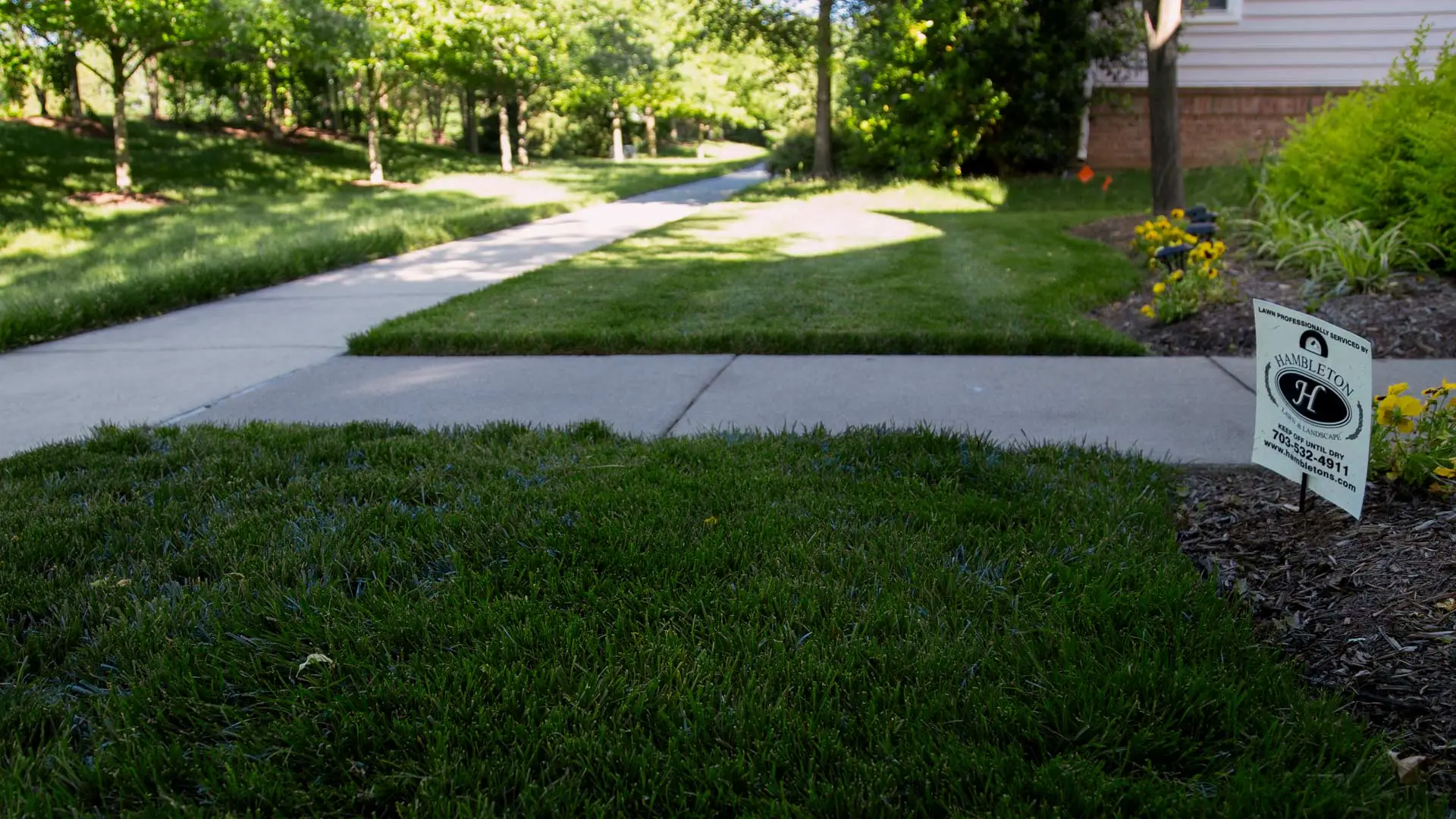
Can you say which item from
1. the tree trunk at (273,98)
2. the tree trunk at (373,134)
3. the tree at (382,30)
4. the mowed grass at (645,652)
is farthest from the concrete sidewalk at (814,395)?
the tree trunk at (273,98)

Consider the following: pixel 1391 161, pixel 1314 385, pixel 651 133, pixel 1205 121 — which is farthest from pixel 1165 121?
pixel 651 133

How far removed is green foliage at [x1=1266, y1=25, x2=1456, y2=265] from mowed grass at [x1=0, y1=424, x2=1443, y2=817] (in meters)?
3.89

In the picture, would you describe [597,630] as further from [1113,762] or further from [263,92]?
[263,92]

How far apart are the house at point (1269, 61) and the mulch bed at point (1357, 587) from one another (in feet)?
50.2

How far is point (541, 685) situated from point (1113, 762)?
1.17 m

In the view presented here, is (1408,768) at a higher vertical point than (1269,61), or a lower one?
lower

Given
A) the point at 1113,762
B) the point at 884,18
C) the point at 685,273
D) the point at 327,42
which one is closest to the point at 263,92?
the point at 327,42

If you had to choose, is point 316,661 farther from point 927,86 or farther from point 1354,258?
point 927,86

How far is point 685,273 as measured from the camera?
8.50 metres

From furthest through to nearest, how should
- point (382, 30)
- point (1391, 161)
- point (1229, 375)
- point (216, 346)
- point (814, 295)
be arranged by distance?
point (382, 30)
point (814, 295)
point (1391, 161)
point (216, 346)
point (1229, 375)

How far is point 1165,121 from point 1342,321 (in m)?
4.25

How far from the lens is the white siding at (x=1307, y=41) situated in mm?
16594

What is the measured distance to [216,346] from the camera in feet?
20.7

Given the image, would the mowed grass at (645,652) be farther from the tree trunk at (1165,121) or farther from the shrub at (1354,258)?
the tree trunk at (1165,121)
